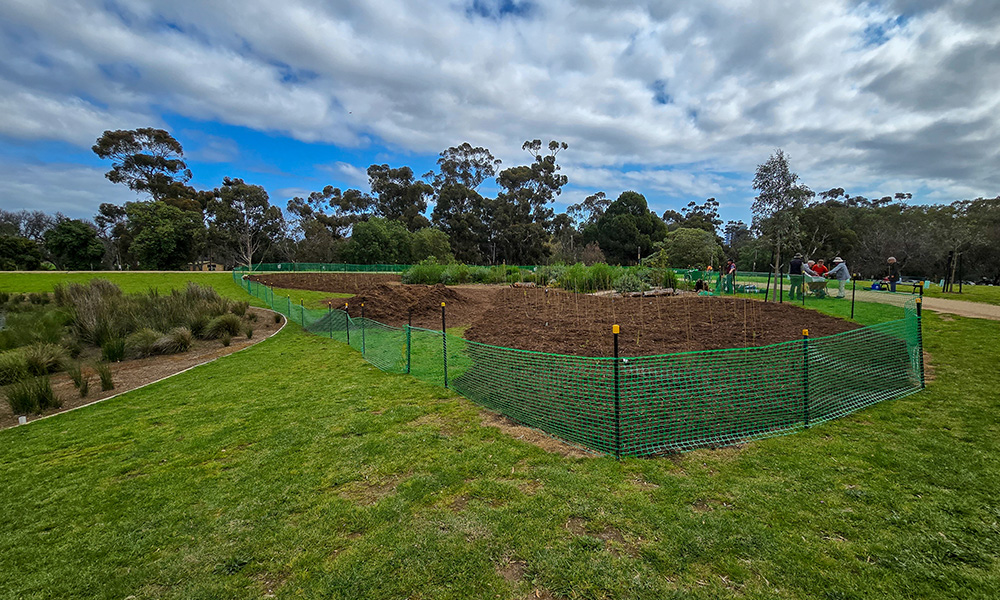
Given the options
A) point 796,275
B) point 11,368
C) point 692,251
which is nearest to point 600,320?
point 796,275

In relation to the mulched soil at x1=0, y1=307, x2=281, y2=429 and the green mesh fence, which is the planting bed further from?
the mulched soil at x1=0, y1=307, x2=281, y2=429

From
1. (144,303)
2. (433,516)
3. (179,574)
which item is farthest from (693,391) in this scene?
(144,303)

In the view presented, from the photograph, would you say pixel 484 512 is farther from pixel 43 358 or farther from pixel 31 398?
pixel 43 358

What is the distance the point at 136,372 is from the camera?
25.7ft

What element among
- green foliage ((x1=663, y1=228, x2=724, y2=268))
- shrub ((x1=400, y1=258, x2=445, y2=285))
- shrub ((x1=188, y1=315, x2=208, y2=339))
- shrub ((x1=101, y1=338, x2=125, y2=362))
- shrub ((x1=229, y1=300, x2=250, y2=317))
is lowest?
shrub ((x1=101, y1=338, x2=125, y2=362))

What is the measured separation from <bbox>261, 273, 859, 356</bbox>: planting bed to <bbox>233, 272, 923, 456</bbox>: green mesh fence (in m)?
0.96

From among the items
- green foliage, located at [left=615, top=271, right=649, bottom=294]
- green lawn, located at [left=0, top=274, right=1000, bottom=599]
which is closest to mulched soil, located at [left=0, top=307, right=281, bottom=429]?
green lawn, located at [left=0, top=274, right=1000, bottom=599]

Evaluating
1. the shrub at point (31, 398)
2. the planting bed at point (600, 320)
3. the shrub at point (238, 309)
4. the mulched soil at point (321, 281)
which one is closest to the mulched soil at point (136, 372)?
the shrub at point (31, 398)

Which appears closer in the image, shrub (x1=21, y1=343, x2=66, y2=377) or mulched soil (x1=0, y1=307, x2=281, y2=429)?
mulched soil (x1=0, y1=307, x2=281, y2=429)

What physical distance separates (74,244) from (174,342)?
44.6 metres

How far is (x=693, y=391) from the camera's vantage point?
458 centimetres

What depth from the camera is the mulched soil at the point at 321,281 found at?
86.8 feet

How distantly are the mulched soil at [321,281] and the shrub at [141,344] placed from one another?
1551cm

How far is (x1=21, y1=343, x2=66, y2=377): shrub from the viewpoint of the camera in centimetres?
721
